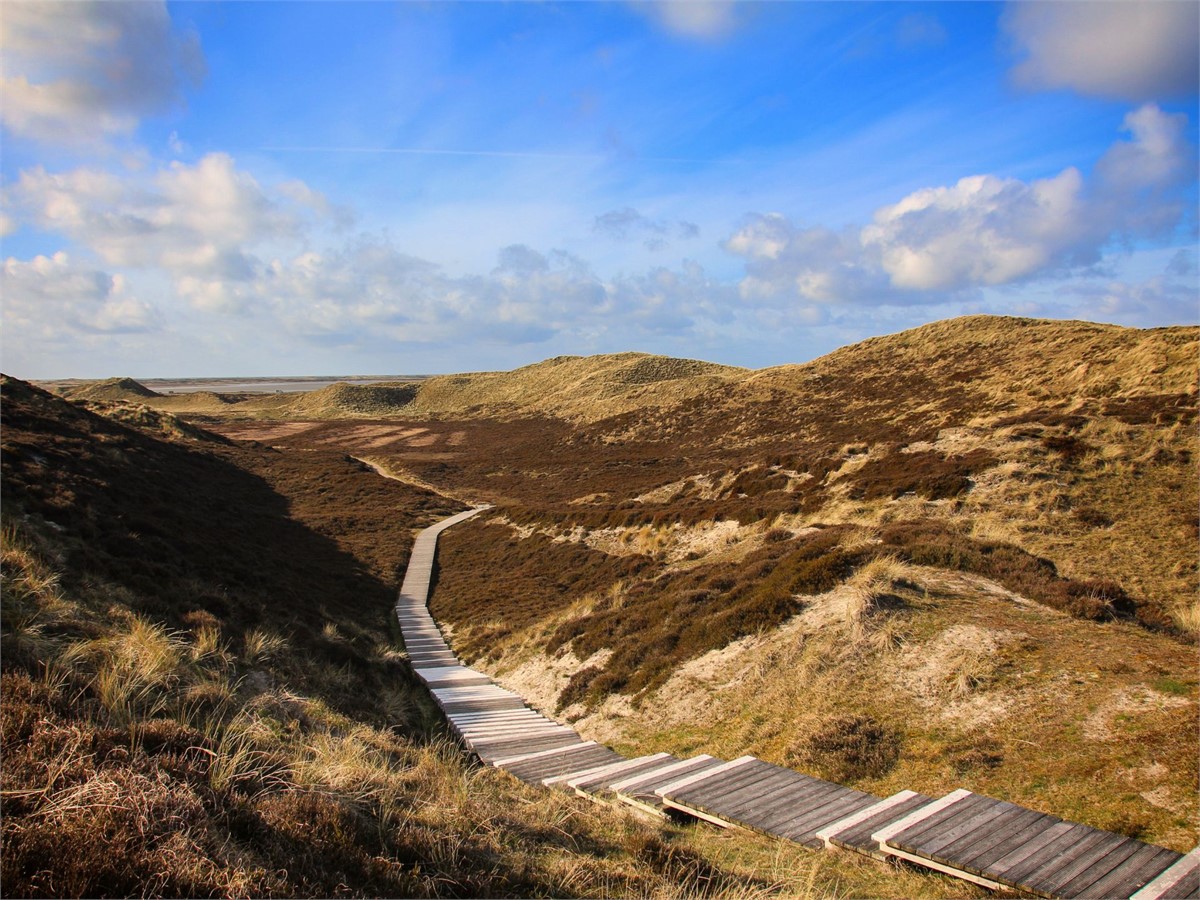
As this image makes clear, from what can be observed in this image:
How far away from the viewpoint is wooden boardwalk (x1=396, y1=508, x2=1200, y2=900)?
5535 mm

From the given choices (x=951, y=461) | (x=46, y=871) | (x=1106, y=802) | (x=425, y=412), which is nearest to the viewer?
(x=46, y=871)

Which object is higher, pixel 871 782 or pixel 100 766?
pixel 100 766

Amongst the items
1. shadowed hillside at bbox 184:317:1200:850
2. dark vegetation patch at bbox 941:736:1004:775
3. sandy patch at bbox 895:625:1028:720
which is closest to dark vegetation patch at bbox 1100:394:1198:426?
shadowed hillside at bbox 184:317:1200:850

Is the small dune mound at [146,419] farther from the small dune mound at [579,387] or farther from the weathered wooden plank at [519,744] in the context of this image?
the weathered wooden plank at [519,744]

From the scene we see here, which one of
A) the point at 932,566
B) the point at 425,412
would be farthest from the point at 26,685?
the point at 425,412

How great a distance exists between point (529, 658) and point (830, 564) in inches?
351

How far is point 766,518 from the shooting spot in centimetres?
2412

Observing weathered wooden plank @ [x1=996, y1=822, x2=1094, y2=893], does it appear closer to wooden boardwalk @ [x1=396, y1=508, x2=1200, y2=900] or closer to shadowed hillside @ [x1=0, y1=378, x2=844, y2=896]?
wooden boardwalk @ [x1=396, y1=508, x2=1200, y2=900]

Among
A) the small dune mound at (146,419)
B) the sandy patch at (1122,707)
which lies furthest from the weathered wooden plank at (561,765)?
the small dune mound at (146,419)

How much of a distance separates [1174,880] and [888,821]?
227 centimetres

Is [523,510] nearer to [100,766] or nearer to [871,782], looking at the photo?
[871,782]

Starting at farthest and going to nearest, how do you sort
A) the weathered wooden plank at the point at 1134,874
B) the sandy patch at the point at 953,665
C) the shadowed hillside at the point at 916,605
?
the sandy patch at the point at 953,665 < the shadowed hillside at the point at 916,605 < the weathered wooden plank at the point at 1134,874

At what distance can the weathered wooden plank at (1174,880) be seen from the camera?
5.14 meters

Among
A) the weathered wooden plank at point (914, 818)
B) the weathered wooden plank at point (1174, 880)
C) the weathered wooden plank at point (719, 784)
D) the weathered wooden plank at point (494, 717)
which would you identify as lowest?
the weathered wooden plank at point (494, 717)
